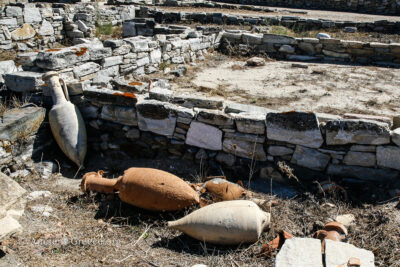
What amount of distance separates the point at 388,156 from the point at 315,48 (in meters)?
6.20

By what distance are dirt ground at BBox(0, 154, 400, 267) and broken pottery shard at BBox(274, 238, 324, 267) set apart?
213mm

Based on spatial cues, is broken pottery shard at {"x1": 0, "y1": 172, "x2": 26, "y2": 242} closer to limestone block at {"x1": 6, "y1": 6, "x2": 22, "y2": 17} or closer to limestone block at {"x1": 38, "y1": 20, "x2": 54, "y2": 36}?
limestone block at {"x1": 6, "y1": 6, "x2": 22, "y2": 17}

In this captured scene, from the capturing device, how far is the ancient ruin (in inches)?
120

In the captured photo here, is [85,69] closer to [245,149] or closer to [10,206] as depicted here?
[245,149]

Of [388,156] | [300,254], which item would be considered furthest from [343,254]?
[388,156]

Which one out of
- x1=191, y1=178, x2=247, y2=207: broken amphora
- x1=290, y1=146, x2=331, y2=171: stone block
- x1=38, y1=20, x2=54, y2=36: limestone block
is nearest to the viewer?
x1=191, y1=178, x2=247, y2=207: broken amphora

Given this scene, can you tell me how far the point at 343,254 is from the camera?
2.71 meters

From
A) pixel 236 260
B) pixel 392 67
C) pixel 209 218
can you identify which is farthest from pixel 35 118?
pixel 392 67

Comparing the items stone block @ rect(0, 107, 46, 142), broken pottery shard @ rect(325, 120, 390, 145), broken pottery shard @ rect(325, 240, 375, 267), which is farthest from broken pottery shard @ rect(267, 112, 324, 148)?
stone block @ rect(0, 107, 46, 142)

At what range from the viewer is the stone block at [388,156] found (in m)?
3.85

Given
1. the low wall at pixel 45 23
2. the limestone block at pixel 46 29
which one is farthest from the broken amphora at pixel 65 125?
the limestone block at pixel 46 29

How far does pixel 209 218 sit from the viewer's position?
10.2 feet

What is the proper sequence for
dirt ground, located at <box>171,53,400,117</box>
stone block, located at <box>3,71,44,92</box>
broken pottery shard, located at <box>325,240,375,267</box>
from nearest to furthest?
broken pottery shard, located at <box>325,240,375,267</box> → stone block, located at <box>3,71,44,92</box> → dirt ground, located at <box>171,53,400,117</box>

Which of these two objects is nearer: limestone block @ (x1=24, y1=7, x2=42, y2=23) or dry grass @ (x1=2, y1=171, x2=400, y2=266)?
dry grass @ (x1=2, y1=171, x2=400, y2=266)
